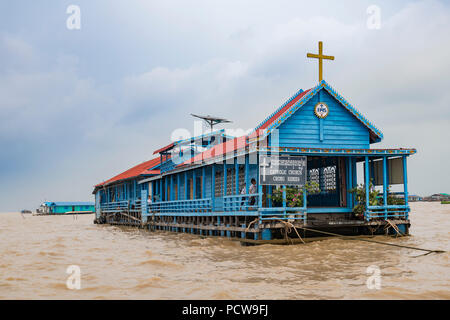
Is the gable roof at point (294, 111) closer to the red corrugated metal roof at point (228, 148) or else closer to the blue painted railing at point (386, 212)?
the red corrugated metal roof at point (228, 148)

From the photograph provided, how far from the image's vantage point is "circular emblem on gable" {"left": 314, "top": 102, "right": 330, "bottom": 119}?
57.2 feet

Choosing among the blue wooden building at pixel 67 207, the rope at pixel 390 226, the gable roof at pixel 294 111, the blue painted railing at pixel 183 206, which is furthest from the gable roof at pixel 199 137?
the blue wooden building at pixel 67 207

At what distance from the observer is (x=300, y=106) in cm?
1702

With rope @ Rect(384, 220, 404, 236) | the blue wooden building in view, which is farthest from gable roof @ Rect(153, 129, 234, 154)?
the blue wooden building

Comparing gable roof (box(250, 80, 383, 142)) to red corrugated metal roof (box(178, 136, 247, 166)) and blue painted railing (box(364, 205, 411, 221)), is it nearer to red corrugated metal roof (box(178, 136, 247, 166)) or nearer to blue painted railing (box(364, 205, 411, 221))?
red corrugated metal roof (box(178, 136, 247, 166))

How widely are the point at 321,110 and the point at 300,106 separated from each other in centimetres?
105

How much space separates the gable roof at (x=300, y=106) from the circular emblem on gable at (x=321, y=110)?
49 cm

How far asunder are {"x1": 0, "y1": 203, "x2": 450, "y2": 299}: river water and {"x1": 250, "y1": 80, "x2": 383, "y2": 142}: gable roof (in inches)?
175

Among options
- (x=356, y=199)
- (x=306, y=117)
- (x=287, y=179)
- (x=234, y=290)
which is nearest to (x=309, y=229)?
(x=287, y=179)

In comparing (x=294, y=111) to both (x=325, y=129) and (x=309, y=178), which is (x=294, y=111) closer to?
(x=325, y=129)

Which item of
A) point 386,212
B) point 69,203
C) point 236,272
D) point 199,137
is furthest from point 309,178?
→ point 69,203

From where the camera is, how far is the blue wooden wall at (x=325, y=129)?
17.1 meters

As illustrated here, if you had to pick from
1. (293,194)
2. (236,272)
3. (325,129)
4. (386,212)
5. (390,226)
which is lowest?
(236,272)
